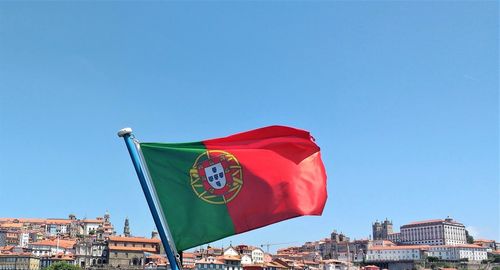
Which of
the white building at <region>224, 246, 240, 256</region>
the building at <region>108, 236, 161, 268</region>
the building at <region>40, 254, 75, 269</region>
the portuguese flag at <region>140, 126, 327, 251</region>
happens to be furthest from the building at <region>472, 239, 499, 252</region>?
the portuguese flag at <region>140, 126, 327, 251</region>

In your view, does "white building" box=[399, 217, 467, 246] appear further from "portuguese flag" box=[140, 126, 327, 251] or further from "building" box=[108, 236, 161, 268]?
"portuguese flag" box=[140, 126, 327, 251]

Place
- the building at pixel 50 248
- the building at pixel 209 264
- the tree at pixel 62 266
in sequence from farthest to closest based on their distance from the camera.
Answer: the building at pixel 50 248 < the tree at pixel 62 266 < the building at pixel 209 264

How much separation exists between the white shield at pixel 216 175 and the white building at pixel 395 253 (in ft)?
356

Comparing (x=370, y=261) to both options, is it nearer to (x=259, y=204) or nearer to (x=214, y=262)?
(x=214, y=262)

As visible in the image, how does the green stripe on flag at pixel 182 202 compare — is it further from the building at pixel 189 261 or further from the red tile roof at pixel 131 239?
the red tile roof at pixel 131 239

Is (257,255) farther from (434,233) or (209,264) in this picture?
(434,233)

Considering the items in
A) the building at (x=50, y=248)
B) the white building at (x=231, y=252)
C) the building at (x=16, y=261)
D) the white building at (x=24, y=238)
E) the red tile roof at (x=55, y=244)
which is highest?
the white building at (x=24, y=238)

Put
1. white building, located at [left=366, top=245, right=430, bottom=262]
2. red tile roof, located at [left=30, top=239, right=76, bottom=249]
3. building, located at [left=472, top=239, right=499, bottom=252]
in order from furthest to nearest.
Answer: building, located at [left=472, top=239, right=499, bottom=252] → white building, located at [left=366, top=245, right=430, bottom=262] → red tile roof, located at [left=30, top=239, right=76, bottom=249]

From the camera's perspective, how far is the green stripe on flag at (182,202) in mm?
5953

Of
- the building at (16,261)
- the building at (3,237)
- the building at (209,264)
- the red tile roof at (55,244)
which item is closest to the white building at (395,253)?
the building at (209,264)

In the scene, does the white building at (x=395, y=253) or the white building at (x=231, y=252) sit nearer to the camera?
the white building at (x=231, y=252)

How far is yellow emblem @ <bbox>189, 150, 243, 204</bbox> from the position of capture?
6.03 m

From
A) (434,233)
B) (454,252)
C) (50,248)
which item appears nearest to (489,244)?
(434,233)

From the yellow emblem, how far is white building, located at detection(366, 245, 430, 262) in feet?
355
